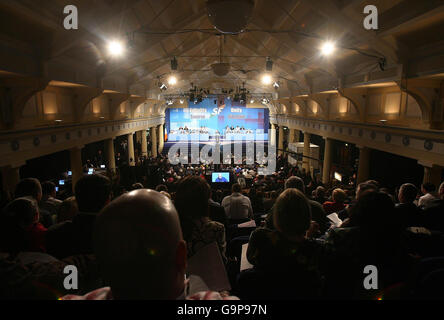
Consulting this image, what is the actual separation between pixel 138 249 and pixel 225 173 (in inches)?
415

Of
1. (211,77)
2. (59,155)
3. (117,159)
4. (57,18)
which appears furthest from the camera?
(211,77)

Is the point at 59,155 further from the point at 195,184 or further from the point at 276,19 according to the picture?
the point at 195,184

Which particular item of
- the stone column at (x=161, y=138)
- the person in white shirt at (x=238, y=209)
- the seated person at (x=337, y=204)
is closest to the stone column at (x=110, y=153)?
the person in white shirt at (x=238, y=209)

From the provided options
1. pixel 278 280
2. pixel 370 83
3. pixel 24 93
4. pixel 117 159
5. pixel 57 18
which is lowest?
pixel 117 159

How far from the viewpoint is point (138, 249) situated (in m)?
0.76

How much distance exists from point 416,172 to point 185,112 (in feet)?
63.2

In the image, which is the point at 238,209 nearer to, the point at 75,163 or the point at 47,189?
the point at 47,189

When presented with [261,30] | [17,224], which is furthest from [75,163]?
[17,224]

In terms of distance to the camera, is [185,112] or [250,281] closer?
[250,281]

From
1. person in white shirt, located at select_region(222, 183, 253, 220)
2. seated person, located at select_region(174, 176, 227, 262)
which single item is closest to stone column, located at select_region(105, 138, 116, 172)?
person in white shirt, located at select_region(222, 183, 253, 220)

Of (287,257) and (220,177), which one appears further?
(220,177)

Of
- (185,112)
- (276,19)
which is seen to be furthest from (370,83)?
(185,112)

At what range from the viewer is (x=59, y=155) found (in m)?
10.9

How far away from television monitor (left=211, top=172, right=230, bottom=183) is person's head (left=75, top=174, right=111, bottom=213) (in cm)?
940
